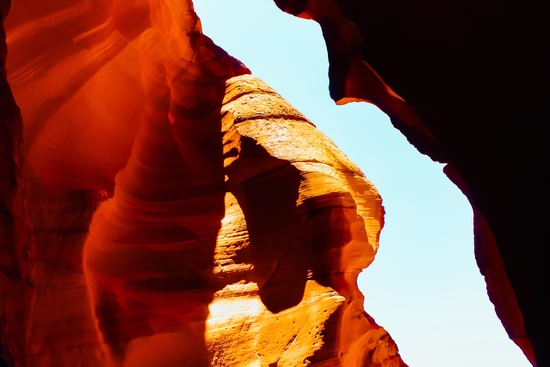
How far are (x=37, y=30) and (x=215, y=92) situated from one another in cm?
181

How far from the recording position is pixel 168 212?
15.7ft

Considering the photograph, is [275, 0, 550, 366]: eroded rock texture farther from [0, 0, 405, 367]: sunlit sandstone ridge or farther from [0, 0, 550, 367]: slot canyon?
[0, 0, 405, 367]: sunlit sandstone ridge

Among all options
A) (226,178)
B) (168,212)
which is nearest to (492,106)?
(226,178)

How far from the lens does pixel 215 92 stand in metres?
5.54

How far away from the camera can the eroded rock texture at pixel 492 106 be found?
6.13 feet

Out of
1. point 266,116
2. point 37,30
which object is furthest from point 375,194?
point 37,30

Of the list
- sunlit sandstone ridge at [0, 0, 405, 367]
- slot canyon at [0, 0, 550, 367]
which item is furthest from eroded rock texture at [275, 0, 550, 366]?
sunlit sandstone ridge at [0, 0, 405, 367]

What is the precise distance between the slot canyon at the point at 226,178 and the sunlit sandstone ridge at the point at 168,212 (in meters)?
0.02

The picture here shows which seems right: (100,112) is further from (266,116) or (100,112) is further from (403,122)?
(403,122)

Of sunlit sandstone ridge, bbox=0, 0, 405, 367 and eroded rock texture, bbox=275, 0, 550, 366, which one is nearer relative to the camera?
eroded rock texture, bbox=275, 0, 550, 366

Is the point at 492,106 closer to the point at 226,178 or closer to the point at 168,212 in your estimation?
the point at 226,178

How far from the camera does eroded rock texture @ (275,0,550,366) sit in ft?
Result: 6.13

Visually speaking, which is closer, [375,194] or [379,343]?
[379,343]

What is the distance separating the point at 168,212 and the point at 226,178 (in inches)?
24.4
